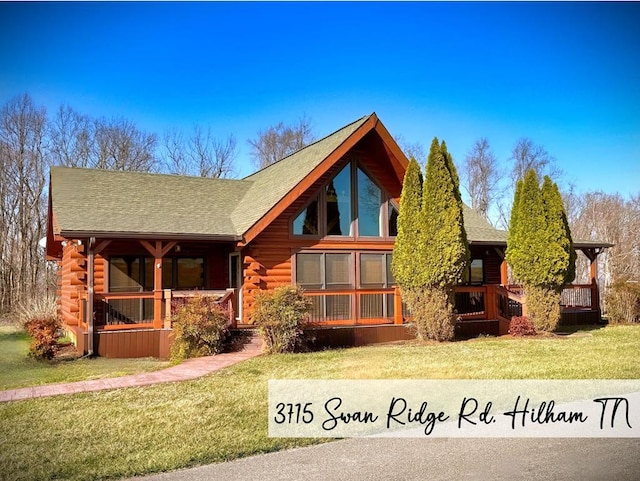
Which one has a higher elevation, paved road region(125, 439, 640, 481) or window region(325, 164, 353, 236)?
window region(325, 164, 353, 236)

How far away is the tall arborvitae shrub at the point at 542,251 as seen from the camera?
16.2 meters

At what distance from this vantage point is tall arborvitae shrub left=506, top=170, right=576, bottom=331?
53.2ft

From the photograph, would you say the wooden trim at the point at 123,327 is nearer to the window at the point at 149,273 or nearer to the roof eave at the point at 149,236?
the window at the point at 149,273

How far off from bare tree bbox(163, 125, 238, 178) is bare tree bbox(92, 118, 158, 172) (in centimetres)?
211

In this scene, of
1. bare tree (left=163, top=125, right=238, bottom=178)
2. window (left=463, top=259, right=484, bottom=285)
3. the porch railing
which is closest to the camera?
window (left=463, top=259, right=484, bottom=285)

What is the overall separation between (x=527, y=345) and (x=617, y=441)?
7810 millimetres

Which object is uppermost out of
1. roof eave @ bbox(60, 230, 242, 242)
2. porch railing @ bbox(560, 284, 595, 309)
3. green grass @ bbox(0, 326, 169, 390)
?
roof eave @ bbox(60, 230, 242, 242)

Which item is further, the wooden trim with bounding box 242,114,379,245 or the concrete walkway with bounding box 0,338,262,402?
the wooden trim with bounding box 242,114,379,245

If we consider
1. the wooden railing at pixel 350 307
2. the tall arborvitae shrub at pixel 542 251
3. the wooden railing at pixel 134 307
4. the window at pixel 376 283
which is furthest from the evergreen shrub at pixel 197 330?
the tall arborvitae shrub at pixel 542 251

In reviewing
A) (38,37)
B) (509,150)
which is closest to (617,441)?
(38,37)

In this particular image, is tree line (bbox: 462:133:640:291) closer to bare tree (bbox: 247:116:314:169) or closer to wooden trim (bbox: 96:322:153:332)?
bare tree (bbox: 247:116:314:169)

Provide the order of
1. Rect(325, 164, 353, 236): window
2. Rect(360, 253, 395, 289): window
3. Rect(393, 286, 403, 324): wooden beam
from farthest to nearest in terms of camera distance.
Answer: Rect(360, 253, 395, 289): window → Rect(325, 164, 353, 236): window → Rect(393, 286, 403, 324): wooden beam

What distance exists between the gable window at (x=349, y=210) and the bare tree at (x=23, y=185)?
2391cm

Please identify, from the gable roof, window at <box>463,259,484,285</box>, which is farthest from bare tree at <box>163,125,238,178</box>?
window at <box>463,259,484,285</box>
